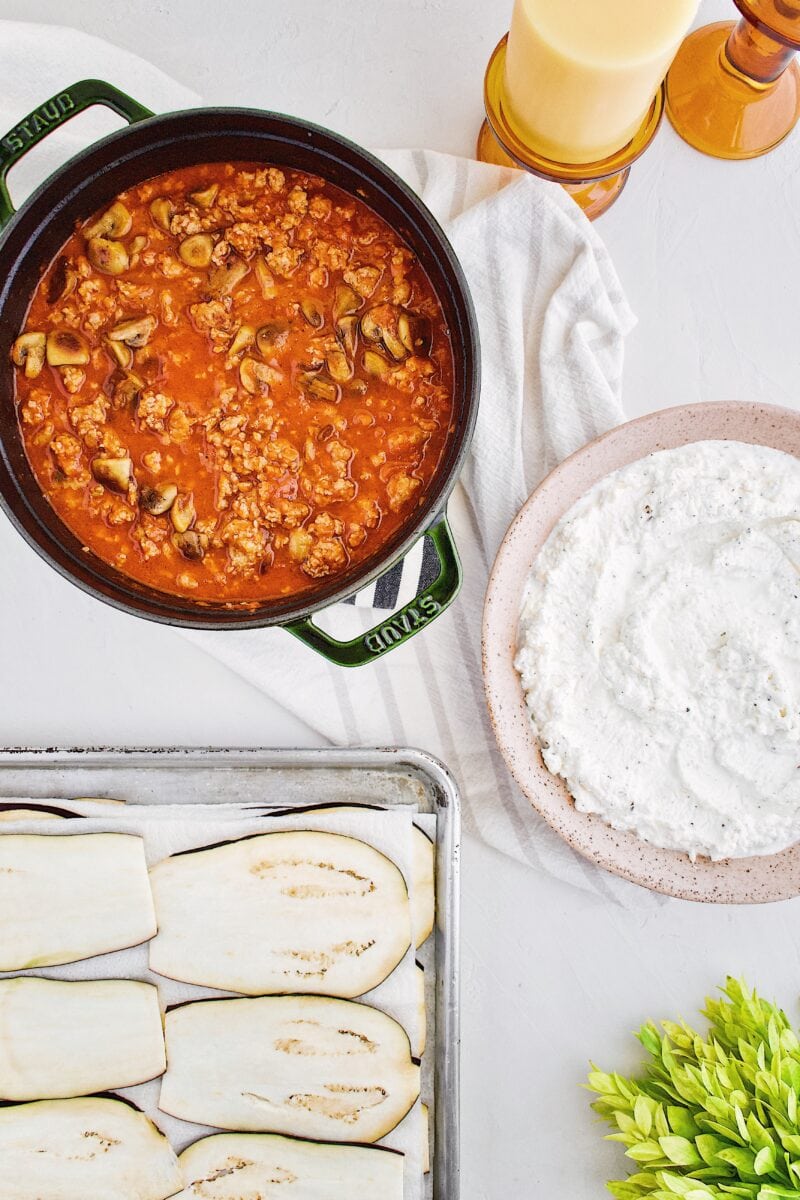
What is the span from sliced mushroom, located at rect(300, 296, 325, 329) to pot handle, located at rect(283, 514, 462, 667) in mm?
341

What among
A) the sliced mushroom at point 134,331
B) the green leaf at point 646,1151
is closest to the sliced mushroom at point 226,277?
the sliced mushroom at point 134,331

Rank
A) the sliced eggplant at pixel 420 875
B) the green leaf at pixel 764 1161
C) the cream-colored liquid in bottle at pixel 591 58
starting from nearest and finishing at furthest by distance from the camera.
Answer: the cream-colored liquid in bottle at pixel 591 58, the green leaf at pixel 764 1161, the sliced eggplant at pixel 420 875

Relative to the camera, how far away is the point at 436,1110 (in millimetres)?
1679

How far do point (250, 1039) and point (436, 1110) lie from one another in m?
0.35

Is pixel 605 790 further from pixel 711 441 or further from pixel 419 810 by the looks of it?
pixel 711 441

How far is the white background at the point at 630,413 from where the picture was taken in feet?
5.61

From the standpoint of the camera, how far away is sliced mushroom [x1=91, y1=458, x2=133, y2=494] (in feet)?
4.74

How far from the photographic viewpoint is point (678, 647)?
1.55 metres

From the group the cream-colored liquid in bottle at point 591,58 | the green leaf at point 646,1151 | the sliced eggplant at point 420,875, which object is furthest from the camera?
the sliced eggplant at point 420,875

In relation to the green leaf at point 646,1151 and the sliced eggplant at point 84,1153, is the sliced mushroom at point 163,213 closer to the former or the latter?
the sliced eggplant at point 84,1153

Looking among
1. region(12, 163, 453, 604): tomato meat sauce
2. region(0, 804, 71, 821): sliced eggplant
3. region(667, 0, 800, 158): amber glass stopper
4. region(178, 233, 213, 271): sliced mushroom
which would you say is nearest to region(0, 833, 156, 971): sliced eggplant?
region(0, 804, 71, 821): sliced eggplant

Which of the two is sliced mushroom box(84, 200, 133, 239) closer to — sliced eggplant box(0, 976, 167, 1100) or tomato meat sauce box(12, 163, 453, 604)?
tomato meat sauce box(12, 163, 453, 604)

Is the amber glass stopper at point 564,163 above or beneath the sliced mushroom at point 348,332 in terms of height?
above

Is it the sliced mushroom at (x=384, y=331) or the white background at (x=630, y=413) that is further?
the white background at (x=630, y=413)
